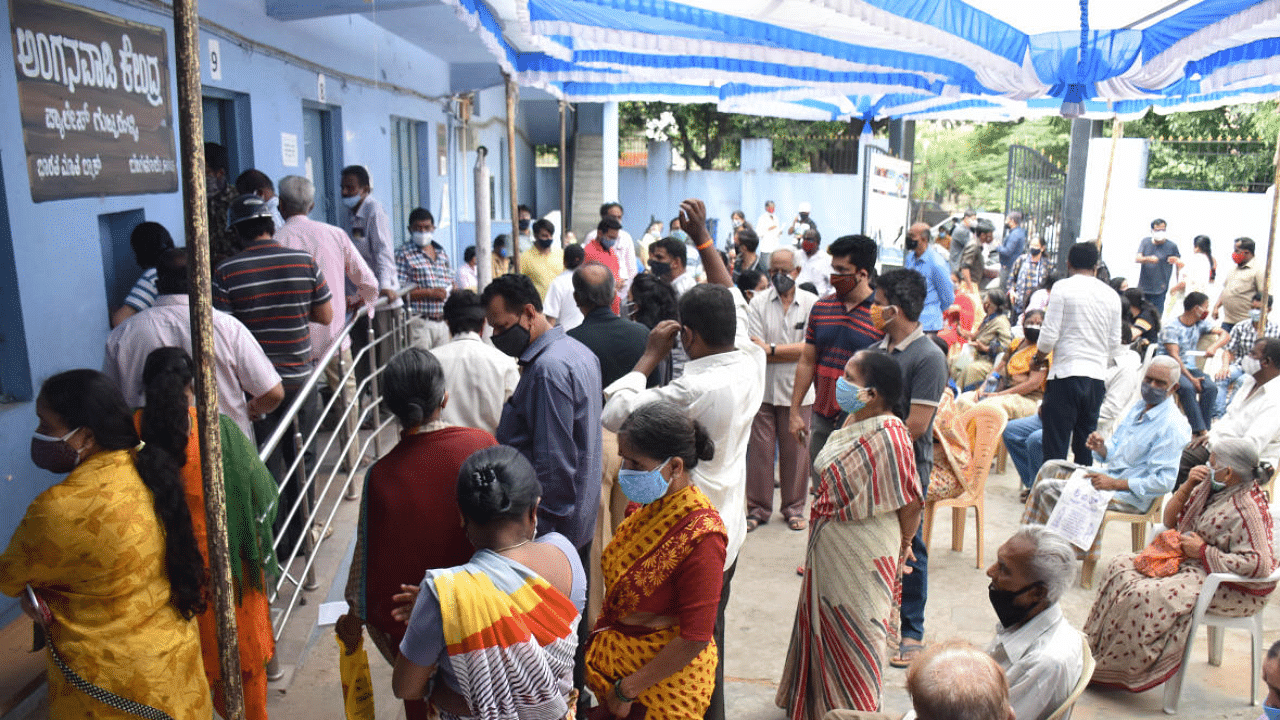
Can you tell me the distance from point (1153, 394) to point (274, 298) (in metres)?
4.61

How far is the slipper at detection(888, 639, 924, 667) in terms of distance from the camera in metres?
4.34

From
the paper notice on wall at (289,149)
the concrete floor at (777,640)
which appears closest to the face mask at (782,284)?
the concrete floor at (777,640)

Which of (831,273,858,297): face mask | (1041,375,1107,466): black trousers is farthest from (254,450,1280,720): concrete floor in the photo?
(831,273,858,297): face mask

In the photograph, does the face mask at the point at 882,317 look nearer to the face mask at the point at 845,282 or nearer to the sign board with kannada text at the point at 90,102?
the face mask at the point at 845,282

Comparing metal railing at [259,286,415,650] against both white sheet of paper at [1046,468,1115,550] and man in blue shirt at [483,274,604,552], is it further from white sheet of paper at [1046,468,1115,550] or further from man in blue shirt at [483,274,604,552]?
white sheet of paper at [1046,468,1115,550]

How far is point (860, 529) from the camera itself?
3434 millimetres

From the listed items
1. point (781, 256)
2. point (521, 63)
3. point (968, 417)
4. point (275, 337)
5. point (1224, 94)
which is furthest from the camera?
point (1224, 94)

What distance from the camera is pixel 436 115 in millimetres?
11695

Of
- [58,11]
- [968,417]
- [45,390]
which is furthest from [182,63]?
[968,417]

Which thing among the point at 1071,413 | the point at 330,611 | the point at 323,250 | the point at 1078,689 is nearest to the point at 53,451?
the point at 330,611

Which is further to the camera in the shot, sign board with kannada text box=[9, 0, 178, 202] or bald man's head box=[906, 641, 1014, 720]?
sign board with kannada text box=[9, 0, 178, 202]

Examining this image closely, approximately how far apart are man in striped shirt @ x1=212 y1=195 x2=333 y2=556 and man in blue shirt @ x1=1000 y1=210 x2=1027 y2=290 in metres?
12.1

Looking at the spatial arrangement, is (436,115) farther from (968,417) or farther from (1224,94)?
(1224,94)

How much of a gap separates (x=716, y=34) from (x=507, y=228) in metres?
9.43
